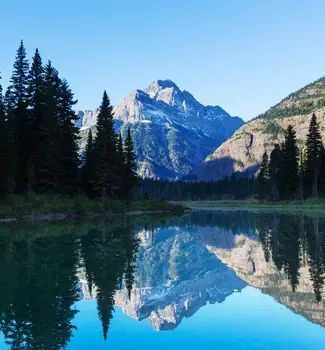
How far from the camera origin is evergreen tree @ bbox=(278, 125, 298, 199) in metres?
98.7

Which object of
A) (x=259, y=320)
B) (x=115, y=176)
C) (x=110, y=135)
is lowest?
(x=259, y=320)

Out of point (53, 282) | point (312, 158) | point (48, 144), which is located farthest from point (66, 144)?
point (312, 158)

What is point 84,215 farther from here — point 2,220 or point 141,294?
point 141,294

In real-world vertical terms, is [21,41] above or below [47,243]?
above

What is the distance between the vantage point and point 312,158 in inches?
3780

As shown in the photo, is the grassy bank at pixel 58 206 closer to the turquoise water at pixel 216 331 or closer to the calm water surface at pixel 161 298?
the calm water surface at pixel 161 298

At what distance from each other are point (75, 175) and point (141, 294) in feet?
180

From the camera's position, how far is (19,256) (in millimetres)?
23312

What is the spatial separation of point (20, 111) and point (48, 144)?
8.76 m

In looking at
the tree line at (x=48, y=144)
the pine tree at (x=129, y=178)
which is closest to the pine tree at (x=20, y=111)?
the tree line at (x=48, y=144)

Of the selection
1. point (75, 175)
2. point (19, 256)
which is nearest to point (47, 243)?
point (19, 256)

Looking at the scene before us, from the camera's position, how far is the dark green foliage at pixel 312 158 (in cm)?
9369

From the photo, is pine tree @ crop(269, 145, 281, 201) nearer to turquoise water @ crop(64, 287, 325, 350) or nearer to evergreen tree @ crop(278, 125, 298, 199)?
evergreen tree @ crop(278, 125, 298, 199)

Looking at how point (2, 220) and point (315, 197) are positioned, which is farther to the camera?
point (315, 197)
